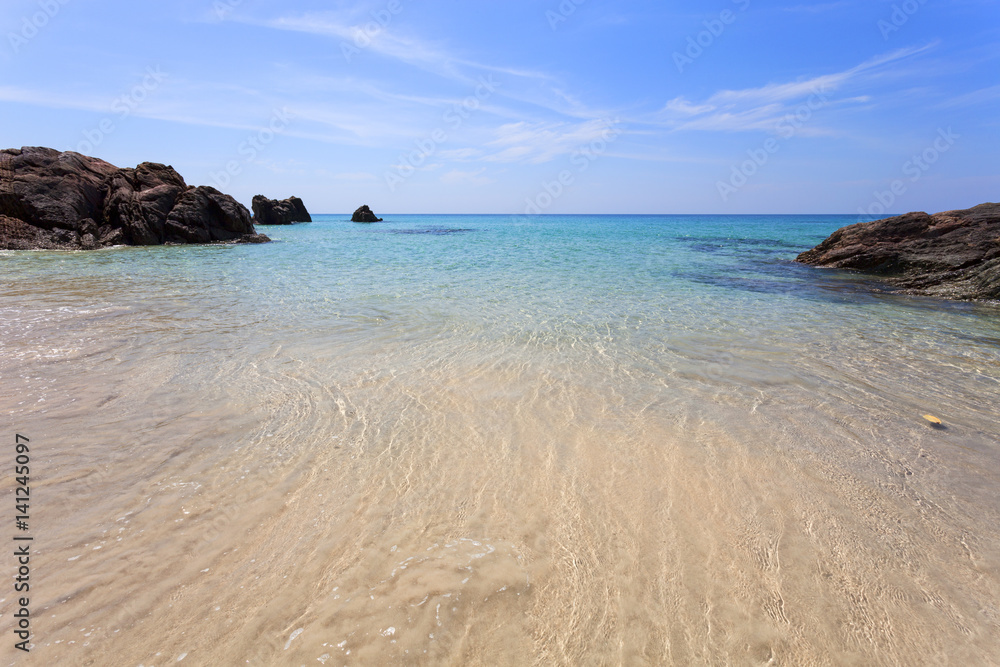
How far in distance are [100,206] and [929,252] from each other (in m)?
39.0

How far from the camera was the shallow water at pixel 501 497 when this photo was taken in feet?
7.13

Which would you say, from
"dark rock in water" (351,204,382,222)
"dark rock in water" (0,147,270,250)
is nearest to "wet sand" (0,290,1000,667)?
"dark rock in water" (0,147,270,250)

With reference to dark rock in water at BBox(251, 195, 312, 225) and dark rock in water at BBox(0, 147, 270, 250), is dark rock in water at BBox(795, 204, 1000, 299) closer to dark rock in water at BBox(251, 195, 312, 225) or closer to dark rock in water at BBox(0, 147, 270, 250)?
dark rock in water at BBox(0, 147, 270, 250)

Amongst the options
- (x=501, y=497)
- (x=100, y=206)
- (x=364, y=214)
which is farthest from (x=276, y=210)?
(x=501, y=497)

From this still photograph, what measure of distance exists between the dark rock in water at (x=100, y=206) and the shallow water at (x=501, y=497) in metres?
21.8

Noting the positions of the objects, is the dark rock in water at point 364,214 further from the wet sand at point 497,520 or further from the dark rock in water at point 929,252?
the wet sand at point 497,520

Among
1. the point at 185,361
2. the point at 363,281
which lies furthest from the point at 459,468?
the point at 363,281

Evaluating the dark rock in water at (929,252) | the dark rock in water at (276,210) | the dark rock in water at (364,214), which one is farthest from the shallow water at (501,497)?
the dark rock in water at (364,214)

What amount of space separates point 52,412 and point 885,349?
1077 centimetres

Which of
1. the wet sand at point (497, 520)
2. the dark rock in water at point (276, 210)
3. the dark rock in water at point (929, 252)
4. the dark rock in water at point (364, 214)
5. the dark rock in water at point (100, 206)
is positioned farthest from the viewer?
the dark rock in water at point (364, 214)

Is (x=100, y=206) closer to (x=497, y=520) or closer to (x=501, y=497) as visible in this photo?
(x=501, y=497)

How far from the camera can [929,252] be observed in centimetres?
1474

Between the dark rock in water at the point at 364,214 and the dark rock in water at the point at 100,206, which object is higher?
the dark rock in water at the point at 364,214

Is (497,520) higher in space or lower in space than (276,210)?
lower
